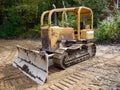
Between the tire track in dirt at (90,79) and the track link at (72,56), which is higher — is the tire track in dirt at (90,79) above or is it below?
below

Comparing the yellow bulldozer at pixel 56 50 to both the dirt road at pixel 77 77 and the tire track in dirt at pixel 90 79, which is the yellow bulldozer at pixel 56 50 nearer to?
Answer: the dirt road at pixel 77 77

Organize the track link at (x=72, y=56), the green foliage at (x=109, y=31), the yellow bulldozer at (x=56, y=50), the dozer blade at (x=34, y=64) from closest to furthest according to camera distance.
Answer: the dozer blade at (x=34, y=64) → the yellow bulldozer at (x=56, y=50) → the track link at (x=72, y=56) → the green foliage at (x=109, y=31)

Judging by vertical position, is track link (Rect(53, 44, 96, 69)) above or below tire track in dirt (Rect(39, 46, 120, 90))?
above

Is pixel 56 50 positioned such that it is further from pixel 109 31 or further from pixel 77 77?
pixel 109 31

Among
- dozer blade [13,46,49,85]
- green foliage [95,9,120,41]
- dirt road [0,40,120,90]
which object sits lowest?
dirt road [0,40,120,90]

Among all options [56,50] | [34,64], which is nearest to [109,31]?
[56,50]

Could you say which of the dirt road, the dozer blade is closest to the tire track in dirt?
the dirt road

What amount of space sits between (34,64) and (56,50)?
3.06 ft

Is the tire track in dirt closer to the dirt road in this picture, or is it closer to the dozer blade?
the dirt road

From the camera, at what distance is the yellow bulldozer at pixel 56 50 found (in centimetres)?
684

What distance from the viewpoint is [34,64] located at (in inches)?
280

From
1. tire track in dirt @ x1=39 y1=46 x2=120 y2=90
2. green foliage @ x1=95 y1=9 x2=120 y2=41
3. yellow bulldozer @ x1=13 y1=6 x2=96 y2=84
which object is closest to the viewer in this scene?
tire track in dirt @ x1=39 y1=46 x2=120 y2=90

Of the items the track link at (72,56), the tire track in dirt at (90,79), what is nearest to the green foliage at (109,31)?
the track link at (72,56)

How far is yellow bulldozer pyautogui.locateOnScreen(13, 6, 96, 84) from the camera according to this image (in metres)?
6.84
